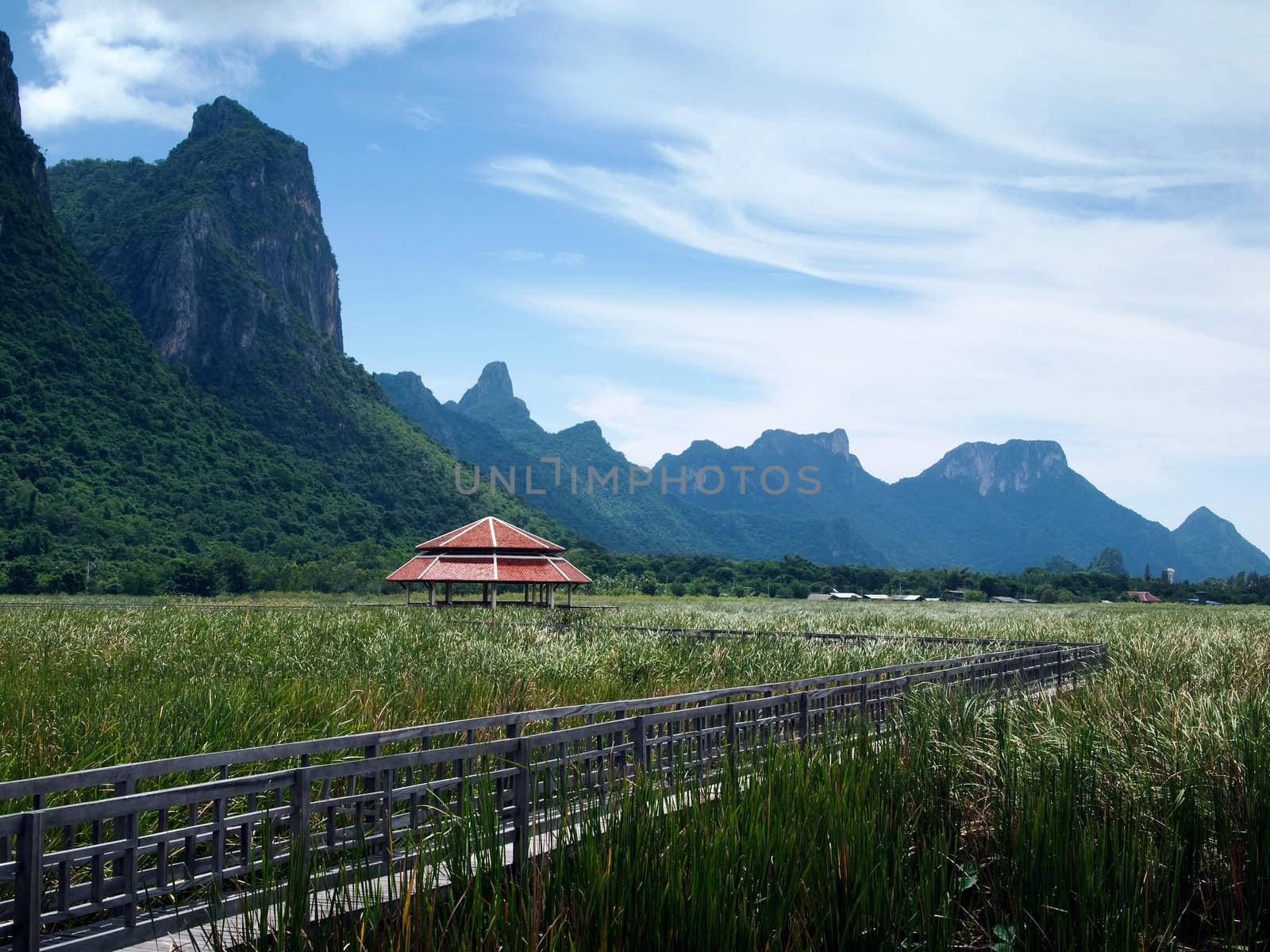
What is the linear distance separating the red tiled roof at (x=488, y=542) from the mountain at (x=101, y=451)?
2087 cm

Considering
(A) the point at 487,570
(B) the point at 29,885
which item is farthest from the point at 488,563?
(B) the point at 29,885

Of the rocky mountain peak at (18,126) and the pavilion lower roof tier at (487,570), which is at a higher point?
the rocky mountain peak at (18,126)

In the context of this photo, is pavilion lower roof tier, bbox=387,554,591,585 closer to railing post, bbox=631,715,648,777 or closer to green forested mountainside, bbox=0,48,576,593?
green forested mountainside, bbox=0,48,576,593

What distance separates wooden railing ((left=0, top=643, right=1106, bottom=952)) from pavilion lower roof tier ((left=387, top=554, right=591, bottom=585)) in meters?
22.5

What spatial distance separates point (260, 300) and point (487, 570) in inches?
3172

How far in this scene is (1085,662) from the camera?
14.7m

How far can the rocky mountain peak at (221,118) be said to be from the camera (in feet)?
401

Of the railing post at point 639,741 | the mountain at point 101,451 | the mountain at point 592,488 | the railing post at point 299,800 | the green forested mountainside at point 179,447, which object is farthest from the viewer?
the mountain at point 592,488

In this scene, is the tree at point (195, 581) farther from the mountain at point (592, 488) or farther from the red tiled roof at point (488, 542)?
the mountain at point (592, 488)

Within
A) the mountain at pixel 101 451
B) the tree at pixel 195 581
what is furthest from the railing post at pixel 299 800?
the mountain at pixel 101 451

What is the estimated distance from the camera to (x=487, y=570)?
3003 centimetres

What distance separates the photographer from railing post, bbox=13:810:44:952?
3.19 meters

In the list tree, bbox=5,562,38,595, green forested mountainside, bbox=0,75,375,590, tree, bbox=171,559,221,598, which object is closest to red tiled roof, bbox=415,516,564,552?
tree, bbox=171,559,221,598

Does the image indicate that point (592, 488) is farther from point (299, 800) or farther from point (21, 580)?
point (299, 800)
